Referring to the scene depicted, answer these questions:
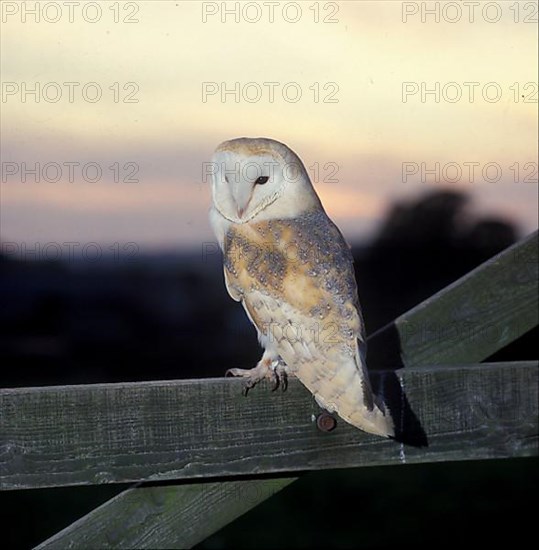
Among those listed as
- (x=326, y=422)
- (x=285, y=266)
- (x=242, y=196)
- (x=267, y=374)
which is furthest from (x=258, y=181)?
(x=326, y=422)

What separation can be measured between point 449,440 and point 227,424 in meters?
0.42

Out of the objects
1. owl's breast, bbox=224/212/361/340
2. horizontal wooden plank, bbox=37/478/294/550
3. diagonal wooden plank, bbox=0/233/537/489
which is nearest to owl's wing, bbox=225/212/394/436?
owl's breast, bbox=224/212/361/340

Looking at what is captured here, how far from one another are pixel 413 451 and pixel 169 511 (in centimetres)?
47

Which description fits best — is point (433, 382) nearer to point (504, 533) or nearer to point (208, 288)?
point (504, 533)

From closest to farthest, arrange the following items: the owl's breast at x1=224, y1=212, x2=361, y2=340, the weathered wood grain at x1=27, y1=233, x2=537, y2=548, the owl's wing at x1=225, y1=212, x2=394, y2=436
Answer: the weathered wood grain at x1=27, y1=233, x2=537, y2=548, the owl's wing at x1=225, y1=212, x2=394, y2=436, the owl's breast at x1=224, y1=212, x2=361, y2=340

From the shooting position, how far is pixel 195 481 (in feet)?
5.77

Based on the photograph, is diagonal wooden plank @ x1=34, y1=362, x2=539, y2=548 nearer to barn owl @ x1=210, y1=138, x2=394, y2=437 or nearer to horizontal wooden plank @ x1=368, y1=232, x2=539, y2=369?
barn owl @ x1=210, y1=138, x2=394, y2=437

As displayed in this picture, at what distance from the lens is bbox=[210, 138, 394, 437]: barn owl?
1.91m

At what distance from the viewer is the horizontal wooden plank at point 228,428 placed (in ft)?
5.11

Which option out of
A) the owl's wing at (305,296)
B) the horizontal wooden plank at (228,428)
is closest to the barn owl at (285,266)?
the owl's wing at (305,296)

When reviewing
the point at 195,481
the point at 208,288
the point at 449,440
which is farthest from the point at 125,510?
the point at 208,288

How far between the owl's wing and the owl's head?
0.05 m

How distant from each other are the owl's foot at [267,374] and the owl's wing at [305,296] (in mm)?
28

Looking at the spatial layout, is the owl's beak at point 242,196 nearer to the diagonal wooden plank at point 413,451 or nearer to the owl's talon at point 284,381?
the owl's talon at point 284,381
